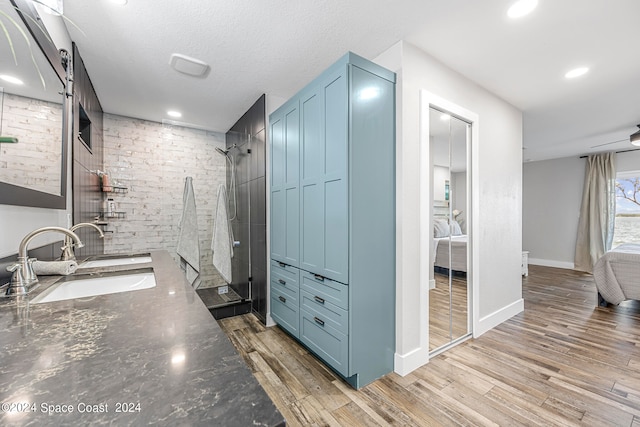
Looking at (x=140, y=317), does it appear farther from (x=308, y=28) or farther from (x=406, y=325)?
(x=308, y=28)

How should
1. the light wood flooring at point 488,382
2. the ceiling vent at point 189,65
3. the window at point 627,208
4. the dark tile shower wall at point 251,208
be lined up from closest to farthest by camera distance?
the light wood flooring at point 488,382 → the ceiling vent at point 189,65 → the dark tile shower wall at point 251,208 → the window at point 627,208

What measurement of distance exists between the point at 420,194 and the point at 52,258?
2507 mm

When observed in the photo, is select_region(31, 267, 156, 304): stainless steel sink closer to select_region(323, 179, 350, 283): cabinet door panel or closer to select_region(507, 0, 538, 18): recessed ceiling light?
select_region(323, 179, 350, 283): cabinet door panel

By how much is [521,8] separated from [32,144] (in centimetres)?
286

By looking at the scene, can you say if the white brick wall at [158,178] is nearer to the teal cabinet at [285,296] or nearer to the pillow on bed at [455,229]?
the teal cabinet at [285,296]

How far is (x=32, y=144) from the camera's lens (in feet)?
3.78

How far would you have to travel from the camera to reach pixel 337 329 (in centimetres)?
188

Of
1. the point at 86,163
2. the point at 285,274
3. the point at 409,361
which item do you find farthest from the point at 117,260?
the point at 409,361

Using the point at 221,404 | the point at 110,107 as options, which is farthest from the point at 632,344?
the point at 110,107

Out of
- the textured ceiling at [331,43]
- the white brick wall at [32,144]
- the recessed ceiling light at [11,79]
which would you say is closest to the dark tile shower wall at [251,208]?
the textured ceiling at [331,43]

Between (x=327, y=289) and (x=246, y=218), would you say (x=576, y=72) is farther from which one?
(x=246, y=218)

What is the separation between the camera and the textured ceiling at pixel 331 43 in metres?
1.73

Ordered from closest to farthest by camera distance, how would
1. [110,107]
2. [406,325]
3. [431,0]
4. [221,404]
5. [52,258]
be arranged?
1. [221,404]
2. [52,258]
3. [431,0]
4. [406,325]
5. [110,107]

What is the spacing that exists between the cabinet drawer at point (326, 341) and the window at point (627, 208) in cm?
688
